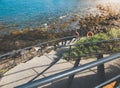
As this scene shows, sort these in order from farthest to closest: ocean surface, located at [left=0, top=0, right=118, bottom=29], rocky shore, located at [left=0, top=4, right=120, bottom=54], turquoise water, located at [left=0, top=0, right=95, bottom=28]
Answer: turquoise water, located at [left=0, top=0, right=95, bottom=28] < ocean surface, located at [left=0, top=0, right=118, bottom=29] < rocky shore, located at [left=0, top=4, right=120, bottom=54]

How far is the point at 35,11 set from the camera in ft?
186

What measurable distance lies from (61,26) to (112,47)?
21.9 meters

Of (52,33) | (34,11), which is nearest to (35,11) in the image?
(34,11)

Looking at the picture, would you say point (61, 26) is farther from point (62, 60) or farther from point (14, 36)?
point (62, 60)

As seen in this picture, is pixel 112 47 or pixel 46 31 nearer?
pixel 112 47

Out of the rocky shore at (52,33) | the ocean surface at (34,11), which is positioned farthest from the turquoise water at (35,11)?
the rocky shore at (52,33)

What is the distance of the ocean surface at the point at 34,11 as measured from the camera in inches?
1742

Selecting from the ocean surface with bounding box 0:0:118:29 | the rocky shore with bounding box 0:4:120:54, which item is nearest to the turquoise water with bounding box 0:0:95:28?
the ocean surface with bounding box 0:0:118:29

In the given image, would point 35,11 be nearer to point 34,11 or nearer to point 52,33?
point 34,11

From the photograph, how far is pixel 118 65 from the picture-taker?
415 inches

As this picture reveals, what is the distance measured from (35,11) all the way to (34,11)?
278 mm

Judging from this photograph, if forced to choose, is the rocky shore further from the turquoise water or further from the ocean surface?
the turquoise water

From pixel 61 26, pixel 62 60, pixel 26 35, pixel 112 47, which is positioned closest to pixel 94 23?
pixel 61 26

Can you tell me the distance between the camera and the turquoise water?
45.3m
